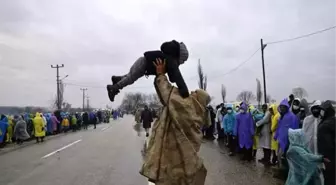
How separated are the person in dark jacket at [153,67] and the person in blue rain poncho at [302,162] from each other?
3232 millimetres

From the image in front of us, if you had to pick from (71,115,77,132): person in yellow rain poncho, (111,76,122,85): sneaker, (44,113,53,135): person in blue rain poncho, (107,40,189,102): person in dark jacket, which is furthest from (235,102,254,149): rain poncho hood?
(71,115,77,132): person in yellow rain poncho

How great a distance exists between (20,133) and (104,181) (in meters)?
13.6

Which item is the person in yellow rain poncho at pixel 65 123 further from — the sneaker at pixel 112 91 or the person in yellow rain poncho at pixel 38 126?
the sneaker at pixel 112 91

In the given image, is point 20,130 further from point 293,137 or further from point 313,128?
point 313,128

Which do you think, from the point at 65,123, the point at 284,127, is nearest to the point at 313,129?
the point at 284,127

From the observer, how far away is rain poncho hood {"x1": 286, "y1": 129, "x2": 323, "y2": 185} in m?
5.92

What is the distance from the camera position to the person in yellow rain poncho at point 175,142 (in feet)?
11.4

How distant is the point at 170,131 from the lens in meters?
3.57

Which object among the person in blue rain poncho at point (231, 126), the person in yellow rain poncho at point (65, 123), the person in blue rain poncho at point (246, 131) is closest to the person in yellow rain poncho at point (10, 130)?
the person in yellow rain poncho at point (65, 123)

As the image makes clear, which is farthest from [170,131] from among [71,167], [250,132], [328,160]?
[250,132]

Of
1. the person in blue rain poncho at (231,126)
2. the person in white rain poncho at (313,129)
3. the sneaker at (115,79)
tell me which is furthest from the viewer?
the person in blue rain poncho at (231,126)

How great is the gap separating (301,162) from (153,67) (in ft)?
11.5

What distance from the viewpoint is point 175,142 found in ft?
11.6

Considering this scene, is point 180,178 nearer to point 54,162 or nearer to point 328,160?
point 328,160
